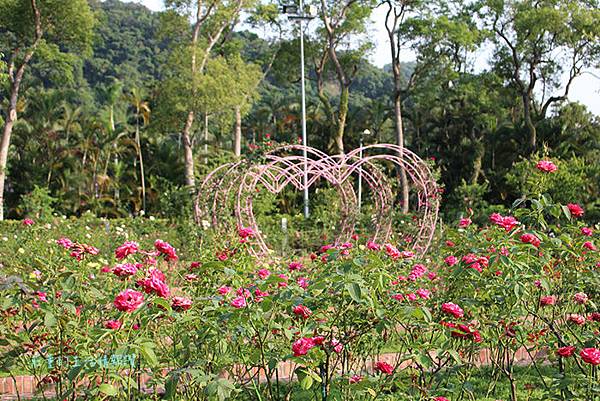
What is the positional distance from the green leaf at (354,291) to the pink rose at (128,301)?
2.45 ft

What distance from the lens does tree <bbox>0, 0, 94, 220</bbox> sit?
1939 centimetres

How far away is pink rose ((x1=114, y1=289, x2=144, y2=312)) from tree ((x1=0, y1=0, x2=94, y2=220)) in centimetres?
1792

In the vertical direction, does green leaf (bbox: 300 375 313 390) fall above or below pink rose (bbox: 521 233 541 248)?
below

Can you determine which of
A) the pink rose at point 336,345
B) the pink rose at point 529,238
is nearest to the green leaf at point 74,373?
the pink rose at point 336,345

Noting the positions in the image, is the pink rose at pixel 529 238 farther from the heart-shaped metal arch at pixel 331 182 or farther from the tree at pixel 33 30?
Result: the tree at pixel 33 30

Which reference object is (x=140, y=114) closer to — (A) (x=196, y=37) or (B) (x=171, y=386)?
(A) (x=196, y=37)

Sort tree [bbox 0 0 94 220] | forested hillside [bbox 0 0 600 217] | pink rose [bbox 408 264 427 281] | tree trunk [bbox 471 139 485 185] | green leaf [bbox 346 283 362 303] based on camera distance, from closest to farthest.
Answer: green leaf [bbox 346 283 362 303]
pink rose [bbox 408 264 427 281]
tree [bbox 0 0 94 220]
forested hillside [bbox 0 0 600 217]
tree trunk [bbox 471 139 485 185]

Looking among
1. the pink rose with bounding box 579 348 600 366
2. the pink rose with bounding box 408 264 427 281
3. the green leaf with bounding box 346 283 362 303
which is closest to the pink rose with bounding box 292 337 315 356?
the green leaf with bounding box 346 283 362 303

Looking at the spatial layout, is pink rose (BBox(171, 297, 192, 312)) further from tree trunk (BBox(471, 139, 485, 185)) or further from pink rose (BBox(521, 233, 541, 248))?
tree trunk (BBox(471, 139, 485, 185))

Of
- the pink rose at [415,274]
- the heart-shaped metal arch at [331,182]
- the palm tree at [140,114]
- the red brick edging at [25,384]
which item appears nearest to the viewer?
the pink rose at [415,274]

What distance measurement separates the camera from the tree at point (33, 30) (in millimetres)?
19391

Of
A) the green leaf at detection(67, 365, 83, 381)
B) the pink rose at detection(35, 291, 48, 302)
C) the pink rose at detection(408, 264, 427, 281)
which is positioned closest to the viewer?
the green leaf at detection(67, 365, 83, 381)

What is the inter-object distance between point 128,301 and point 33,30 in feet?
63.2

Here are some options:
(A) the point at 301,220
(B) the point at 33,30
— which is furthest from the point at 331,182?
(B) the point at 33,30
